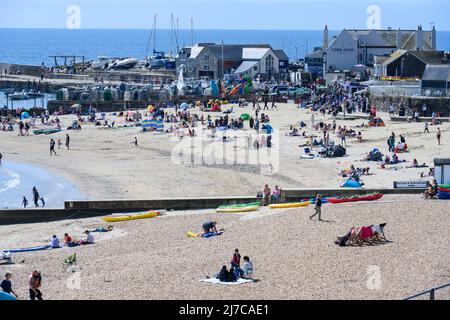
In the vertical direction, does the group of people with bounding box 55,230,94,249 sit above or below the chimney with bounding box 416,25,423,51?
below

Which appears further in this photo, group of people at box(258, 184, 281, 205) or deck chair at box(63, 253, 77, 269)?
group of people at box(258, 184, 281, 205)

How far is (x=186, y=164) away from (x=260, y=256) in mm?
17692

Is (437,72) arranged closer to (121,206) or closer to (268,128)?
(268,128)

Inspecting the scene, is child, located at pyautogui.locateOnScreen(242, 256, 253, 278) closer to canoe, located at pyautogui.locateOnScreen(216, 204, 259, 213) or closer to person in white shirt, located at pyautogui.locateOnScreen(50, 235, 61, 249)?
person in white shirt, located at pyautogui.locateOnScreen(50, 235, 61, 249)

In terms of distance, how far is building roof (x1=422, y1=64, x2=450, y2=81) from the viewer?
1859 inches

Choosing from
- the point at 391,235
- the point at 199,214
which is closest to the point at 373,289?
the point at 391,235

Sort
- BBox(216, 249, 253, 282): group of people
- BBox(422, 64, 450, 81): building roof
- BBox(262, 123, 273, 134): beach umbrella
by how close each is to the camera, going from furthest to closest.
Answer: BBox(422, 64, 450, 81): building roof → BBox(262, 123, 273, 134): beach umbrella → BBox(216, 249, 253, 282): group of people

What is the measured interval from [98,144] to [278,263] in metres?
26.7

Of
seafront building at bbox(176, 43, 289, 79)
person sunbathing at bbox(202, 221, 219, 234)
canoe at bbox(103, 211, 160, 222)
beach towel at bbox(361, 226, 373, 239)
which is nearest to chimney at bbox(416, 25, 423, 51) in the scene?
seafront building at bbox(176, 43, 289, 79)

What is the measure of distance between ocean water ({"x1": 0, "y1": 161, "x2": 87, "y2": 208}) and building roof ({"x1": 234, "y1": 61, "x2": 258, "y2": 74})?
33.4m

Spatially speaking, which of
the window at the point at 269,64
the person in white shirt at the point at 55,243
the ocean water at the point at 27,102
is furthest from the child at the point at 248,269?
the window at the point at 269,64

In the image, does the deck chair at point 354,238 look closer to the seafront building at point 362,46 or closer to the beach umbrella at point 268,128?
the beach umbrella at point 268,128

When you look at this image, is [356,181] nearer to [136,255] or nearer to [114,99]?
[136,255]

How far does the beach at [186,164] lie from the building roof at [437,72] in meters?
3.19
